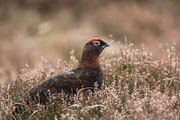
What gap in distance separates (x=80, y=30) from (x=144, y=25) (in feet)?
8.94

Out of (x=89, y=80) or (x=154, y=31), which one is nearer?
(x=89, y=80)

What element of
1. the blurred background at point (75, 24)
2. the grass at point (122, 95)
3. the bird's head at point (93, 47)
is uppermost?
the blurred background at point (75, 24)

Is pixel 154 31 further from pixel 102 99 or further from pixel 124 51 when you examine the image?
pixel 102 99

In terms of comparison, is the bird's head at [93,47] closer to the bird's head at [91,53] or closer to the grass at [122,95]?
the bird's head at [91,53]

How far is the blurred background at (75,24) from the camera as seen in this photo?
13.7 m

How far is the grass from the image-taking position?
12.7 feet

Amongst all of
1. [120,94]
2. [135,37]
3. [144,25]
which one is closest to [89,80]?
[120,94]

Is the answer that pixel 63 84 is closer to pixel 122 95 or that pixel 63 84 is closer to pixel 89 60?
pixel 89 60

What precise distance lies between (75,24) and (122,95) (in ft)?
40.0

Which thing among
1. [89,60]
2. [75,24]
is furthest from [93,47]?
[75,24]

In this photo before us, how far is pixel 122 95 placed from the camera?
4.45m

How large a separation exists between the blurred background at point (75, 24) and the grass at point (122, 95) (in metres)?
6.29

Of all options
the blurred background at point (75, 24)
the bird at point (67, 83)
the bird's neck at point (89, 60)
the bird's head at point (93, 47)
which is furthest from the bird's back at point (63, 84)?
the blurred background at point (75, 24)

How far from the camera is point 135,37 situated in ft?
48.2
